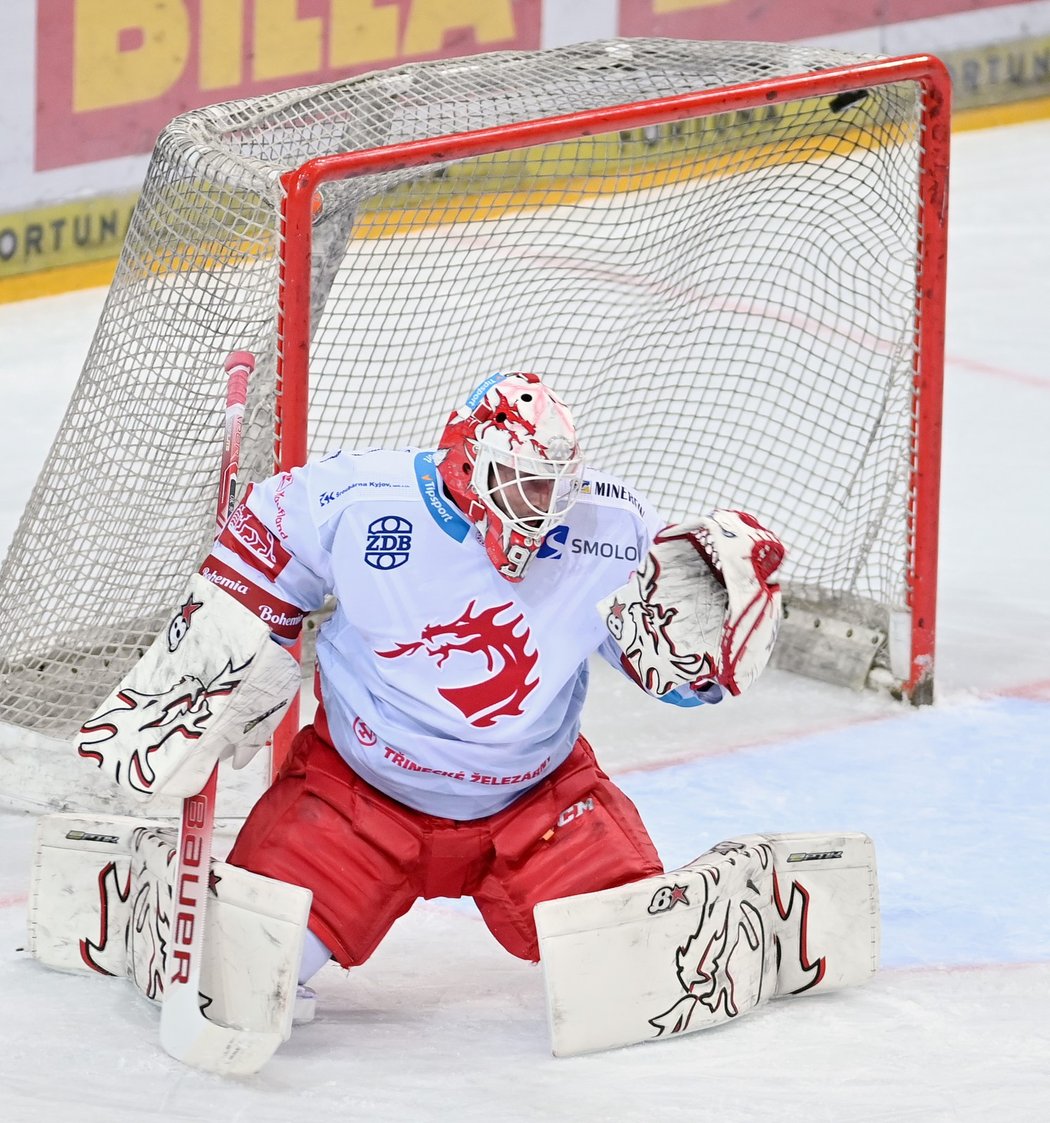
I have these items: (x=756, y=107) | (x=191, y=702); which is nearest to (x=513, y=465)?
(x=191, y=702)

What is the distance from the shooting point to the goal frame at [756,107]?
3572 mm

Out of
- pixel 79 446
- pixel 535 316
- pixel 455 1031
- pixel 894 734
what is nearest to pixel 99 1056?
pixel 455 1031

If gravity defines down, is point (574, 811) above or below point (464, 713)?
below

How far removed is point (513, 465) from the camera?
295cm

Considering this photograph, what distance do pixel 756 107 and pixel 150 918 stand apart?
6.39 feet

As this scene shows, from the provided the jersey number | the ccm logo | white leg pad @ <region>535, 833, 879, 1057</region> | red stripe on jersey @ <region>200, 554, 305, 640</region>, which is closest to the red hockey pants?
the ccm logo

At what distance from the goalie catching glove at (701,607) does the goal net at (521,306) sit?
0.83 m

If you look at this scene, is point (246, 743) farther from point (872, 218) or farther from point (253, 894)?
point (872, 218)

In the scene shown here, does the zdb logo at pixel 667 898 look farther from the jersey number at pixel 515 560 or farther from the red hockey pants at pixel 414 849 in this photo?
the jersey number at pixel 515 560

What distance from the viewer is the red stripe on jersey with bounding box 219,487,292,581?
10.1 feet

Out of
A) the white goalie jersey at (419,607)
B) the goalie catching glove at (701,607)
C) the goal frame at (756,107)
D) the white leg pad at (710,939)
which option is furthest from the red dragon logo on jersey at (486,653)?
the goal frame at (756,107)

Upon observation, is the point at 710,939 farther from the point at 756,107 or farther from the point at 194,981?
the point at 756,107

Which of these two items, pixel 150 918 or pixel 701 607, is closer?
pixel 701 607

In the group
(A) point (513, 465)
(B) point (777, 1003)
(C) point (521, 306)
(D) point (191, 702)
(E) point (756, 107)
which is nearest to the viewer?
(A) point (513, 465)
